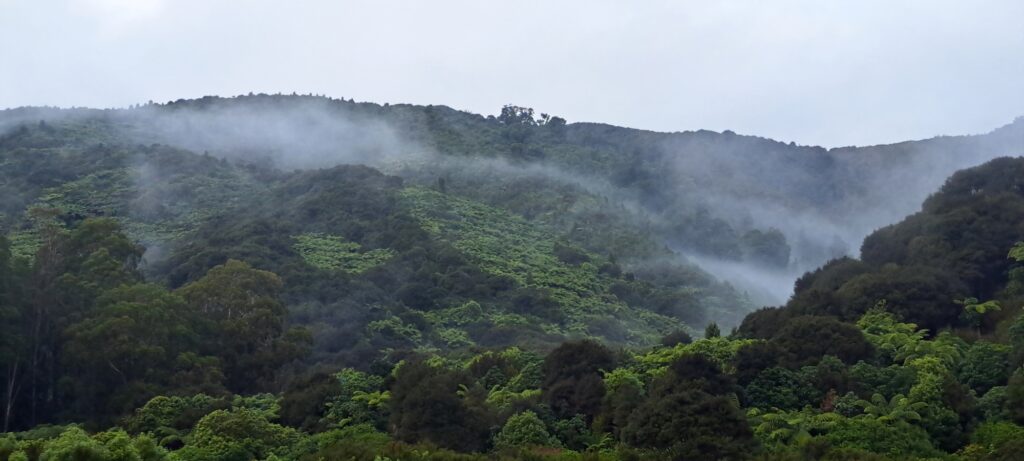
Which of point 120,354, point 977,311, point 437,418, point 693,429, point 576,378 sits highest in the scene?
point 977,311

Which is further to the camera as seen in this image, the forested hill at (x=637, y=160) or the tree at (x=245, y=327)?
the forested hill at (x=637, y=160)

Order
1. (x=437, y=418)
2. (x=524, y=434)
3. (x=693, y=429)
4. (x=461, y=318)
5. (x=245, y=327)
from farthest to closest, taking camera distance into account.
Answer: (x=461, y=318), (x=245, y=327), (x=437, y=418), (x=524, y=434), (x=693, y=429)

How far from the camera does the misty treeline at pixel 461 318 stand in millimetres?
24000

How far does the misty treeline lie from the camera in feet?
78.7

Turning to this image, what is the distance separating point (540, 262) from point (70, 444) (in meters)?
45.4

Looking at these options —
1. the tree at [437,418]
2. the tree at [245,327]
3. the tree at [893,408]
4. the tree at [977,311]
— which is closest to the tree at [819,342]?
the tree at [893,408]

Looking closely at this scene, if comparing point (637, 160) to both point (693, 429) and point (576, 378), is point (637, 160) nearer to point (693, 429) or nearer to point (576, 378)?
point (576, 378)

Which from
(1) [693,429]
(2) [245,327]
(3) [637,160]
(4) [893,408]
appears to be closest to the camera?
(1) [693,429]

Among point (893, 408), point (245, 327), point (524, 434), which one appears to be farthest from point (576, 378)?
point (245, 327)

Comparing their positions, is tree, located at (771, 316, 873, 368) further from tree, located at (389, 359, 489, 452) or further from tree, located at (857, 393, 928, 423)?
tree, located at (389, 359, 489, 452)

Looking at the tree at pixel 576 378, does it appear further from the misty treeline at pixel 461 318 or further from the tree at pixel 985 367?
the tree at pixel 985 367

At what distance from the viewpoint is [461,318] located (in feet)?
171

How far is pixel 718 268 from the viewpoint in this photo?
259ft

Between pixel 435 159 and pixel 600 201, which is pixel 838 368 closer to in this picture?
pixel 600 201
